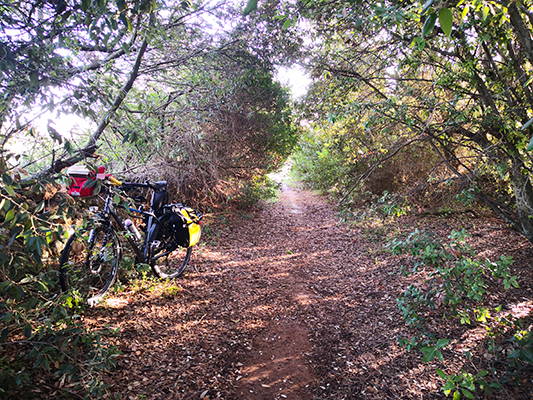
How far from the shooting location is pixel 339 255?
6.88 metres

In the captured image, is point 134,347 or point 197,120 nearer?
point 134,347

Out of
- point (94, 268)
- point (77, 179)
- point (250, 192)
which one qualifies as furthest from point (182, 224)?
point (250, 192)

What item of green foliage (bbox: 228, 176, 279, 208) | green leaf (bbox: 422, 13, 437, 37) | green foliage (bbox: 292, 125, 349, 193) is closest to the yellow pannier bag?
green leaf (bbox: 422, 13, 437, 37)

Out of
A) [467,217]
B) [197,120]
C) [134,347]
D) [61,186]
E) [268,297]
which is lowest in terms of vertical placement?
[134,347]

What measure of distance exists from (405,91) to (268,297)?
3671 millimetres

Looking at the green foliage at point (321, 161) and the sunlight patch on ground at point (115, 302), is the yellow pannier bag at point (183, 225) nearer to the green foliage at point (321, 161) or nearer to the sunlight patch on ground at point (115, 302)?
the sunlight patch on ground at point (115, 302)

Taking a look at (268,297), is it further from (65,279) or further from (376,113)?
(376,113)

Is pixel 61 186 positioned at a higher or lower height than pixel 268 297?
higher

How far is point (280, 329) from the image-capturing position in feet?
12.9

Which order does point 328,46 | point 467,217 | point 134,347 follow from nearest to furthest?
point 134,347, point 328,46, point 467,217

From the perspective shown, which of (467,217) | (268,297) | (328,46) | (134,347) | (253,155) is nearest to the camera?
(134,347)

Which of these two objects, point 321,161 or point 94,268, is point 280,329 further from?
point 321,161

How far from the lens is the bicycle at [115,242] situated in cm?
331

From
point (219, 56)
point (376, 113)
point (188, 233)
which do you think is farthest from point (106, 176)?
point (219, 56)
